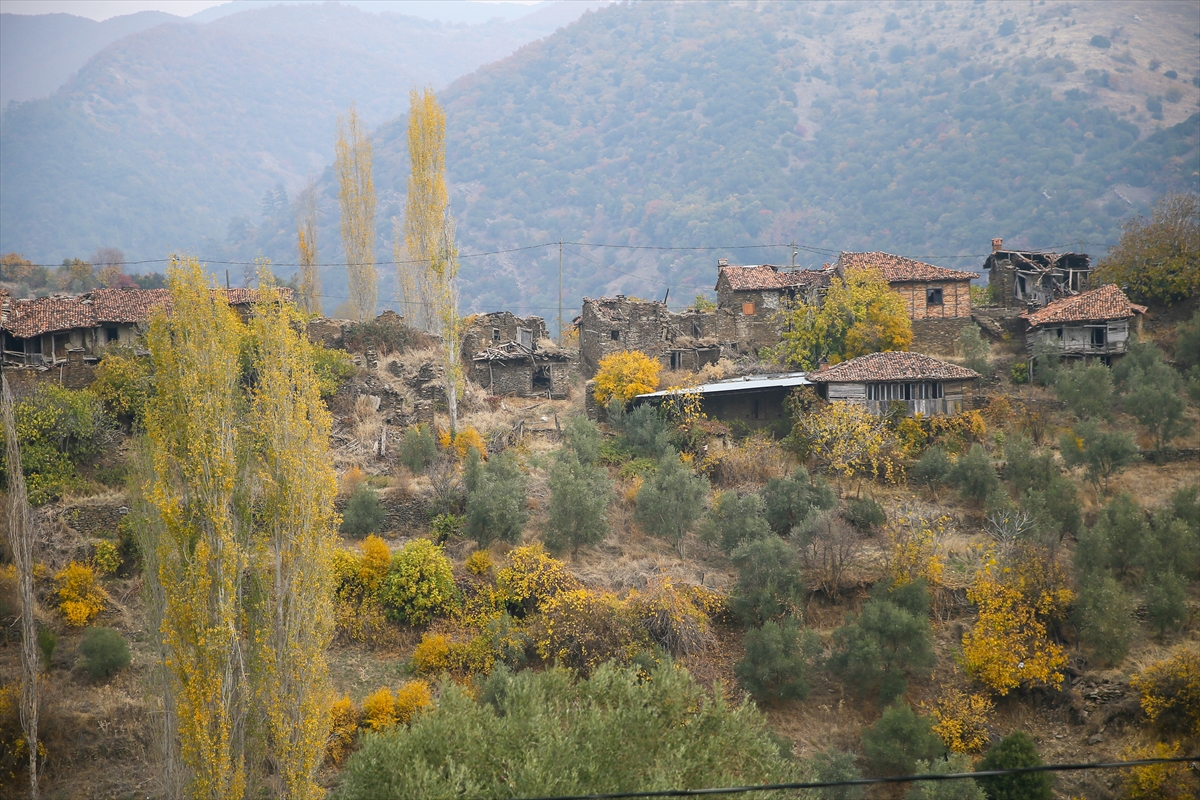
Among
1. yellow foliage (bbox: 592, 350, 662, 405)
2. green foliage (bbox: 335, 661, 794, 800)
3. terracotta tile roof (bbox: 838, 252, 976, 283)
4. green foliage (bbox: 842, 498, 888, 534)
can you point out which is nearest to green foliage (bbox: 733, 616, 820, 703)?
green foliage (bbox: 335, 661, 794, 800)

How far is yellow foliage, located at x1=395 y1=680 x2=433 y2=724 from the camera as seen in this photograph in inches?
1009

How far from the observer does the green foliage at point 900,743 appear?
1016 inches

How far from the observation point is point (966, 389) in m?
41.5

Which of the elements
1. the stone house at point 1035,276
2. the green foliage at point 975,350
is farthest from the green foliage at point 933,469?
the stone house at point 1035,276

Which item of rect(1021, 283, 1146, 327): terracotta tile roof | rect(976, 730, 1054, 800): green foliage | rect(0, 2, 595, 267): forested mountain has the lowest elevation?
rect(976, 730, 1054, 800): green foliage

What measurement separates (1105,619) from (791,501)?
33.2 ft

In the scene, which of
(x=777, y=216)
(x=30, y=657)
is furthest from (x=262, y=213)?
(x=30, y=657)

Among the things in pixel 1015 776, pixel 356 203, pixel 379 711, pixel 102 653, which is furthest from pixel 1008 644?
pixel 356 203

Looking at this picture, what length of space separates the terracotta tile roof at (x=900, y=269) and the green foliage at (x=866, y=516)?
17.0 metres

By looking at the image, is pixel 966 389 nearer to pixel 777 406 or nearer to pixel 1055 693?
pixel 777 406

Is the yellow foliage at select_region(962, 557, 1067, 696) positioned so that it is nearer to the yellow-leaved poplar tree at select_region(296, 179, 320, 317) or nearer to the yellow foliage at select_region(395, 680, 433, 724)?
the yellow foliage at select_region(395, 680, 433, 724)

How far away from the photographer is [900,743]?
26.1 metres

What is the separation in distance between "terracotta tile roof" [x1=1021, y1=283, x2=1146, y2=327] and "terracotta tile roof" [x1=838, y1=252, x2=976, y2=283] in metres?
4.19

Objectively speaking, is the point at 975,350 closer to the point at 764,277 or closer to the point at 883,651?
the point at 764,277
